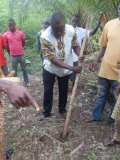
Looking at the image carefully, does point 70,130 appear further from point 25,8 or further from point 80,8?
point 25,8

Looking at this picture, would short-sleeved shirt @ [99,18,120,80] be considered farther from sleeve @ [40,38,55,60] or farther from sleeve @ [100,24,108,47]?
sleeve @ [40,38,55,60]

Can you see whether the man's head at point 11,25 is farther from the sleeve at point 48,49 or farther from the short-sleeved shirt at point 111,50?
the short-sleeved shirt at point 111,50

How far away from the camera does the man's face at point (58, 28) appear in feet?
16.5

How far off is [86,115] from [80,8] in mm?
3401

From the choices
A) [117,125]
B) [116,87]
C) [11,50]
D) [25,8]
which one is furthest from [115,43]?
[25,8]

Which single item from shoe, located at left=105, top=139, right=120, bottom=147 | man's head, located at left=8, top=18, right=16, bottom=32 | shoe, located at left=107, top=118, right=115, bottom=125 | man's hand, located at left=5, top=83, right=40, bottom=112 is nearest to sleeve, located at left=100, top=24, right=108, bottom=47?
shoe, located at left=107, top=118, right=115, bottom=125

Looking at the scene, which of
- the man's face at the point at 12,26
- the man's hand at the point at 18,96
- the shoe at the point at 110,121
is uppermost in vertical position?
the man's hand at the point at 18,96

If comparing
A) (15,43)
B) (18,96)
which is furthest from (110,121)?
(18,96)

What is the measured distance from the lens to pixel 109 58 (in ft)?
16.8

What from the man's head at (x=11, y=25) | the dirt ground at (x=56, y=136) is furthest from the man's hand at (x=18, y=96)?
the man's head at (x=11, y=25)

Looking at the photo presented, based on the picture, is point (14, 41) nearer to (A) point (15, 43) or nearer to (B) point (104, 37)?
(A) point (15, 43)

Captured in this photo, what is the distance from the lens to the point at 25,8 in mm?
11070

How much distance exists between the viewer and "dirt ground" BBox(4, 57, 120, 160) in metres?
4.80

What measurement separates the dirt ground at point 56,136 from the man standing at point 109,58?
0.42 metres
